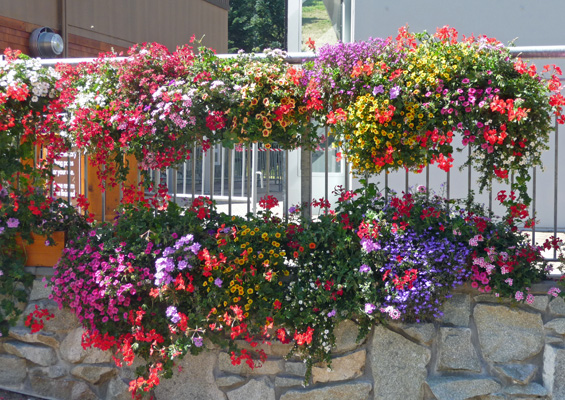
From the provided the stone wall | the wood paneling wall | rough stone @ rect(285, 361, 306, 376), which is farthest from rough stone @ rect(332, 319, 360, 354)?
the wood paneling wall

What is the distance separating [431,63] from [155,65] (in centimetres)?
156

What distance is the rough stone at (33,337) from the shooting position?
12.1 feet

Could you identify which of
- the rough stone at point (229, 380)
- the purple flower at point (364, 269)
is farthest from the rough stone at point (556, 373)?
the rough stone at point (229, 380)

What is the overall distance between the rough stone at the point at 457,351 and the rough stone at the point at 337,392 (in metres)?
0.44

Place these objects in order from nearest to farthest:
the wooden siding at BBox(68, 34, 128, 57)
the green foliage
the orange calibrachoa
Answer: the orange calibrachoa
the wooden siding at BBox(68, 34, 128, 57)
the green foliage

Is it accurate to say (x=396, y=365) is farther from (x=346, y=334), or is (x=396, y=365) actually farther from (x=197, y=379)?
(x=197, y=379)

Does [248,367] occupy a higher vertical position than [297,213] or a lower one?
lower

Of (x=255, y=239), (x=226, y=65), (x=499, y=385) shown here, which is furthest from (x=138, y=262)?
(x=499, y=385)

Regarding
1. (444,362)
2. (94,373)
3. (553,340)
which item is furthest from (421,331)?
(94,373)

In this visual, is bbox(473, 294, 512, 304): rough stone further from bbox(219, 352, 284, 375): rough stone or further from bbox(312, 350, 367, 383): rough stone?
bbox(219, 352, 284, 375): rough stone

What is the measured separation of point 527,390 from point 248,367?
1.49 metres

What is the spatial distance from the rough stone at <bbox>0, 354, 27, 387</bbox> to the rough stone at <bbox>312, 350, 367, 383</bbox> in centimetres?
193

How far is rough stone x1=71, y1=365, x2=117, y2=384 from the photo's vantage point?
359 centimetres

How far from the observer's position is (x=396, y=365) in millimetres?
3170
